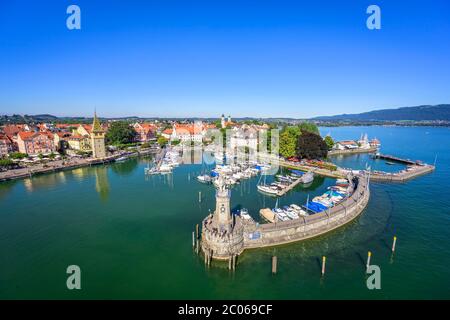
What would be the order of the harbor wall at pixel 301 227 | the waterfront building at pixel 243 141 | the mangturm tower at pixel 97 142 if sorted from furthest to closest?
1. the waterfront building at pixel 243 141
2. the mangturm tower at pixel 97 142
3. the harbor wall at pixel 301 227

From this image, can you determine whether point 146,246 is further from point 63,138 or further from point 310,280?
point 63,138

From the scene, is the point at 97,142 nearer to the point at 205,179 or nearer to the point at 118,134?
the point at 118,134

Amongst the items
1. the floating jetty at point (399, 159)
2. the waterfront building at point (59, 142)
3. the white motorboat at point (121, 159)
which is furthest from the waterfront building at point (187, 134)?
the floating jetty at point (399, 159)

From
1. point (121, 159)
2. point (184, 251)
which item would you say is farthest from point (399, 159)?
point (121, 159)

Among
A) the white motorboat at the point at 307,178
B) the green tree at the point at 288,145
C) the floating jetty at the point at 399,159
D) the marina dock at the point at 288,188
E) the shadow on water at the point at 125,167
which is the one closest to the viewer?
the marina dock at the point at 288,188

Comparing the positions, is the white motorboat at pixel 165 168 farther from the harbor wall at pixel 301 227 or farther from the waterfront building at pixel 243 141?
the harbor wall at pixel 301 227
